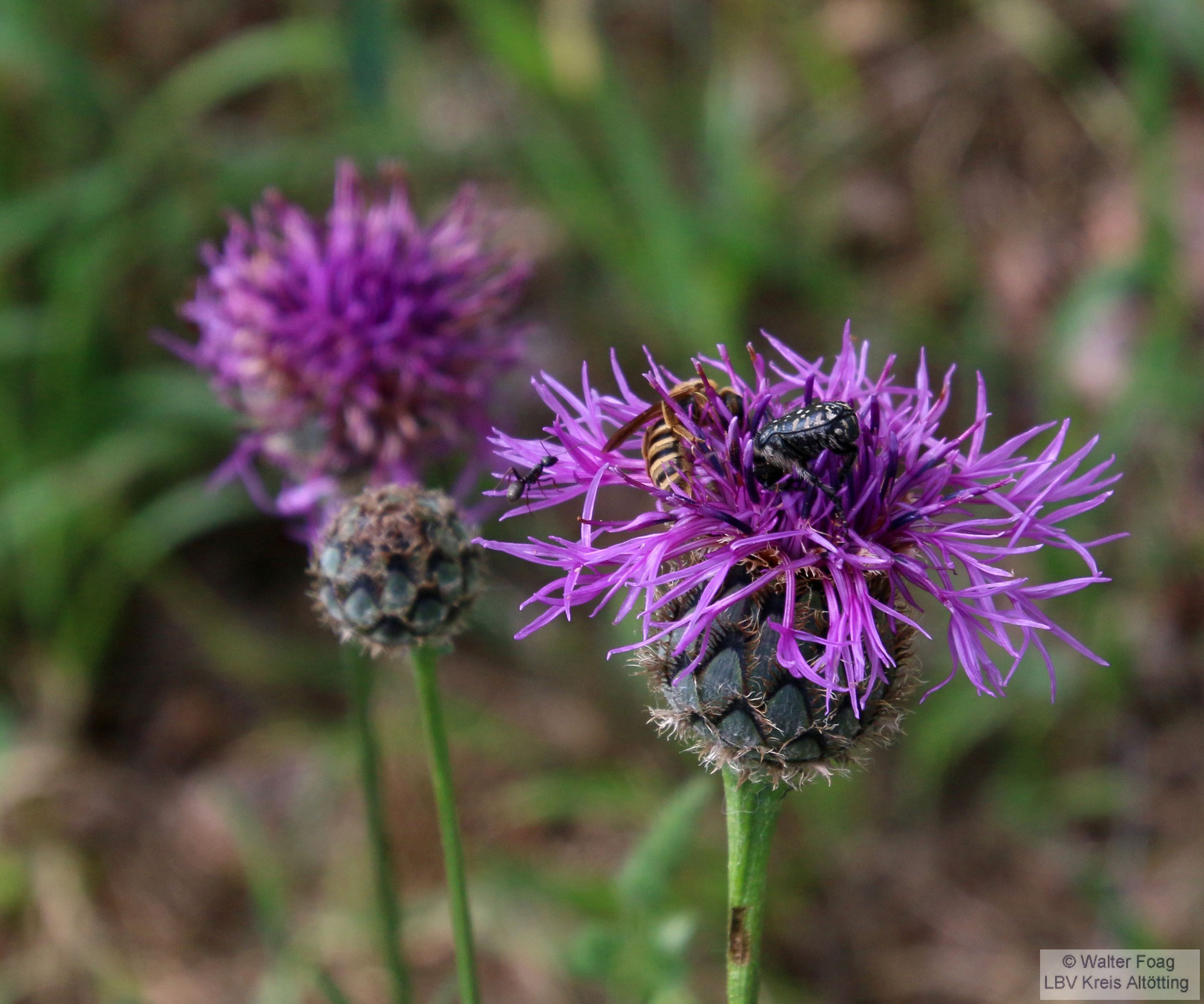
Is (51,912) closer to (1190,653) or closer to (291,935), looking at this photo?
(291,935)

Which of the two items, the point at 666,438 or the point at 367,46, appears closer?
the point at 666,438

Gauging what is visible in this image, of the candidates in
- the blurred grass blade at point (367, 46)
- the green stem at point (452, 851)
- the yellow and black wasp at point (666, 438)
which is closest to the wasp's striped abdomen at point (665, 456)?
the yellow and black wasp at point (666, 438)

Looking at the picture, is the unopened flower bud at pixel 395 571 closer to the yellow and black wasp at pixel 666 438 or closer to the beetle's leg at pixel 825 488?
the yellow and black wasp at pixel 666 438

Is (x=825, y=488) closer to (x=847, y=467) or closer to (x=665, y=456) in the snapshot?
(x=847, y=467)

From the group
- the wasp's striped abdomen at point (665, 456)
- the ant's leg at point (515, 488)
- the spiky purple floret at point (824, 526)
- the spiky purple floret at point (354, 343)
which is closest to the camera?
the spiky purple floret at point (824, 526)

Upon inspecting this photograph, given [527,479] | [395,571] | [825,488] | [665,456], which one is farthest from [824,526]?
[395,571]

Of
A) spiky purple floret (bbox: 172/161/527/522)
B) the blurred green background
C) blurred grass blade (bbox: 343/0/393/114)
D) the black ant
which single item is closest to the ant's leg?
the black ant

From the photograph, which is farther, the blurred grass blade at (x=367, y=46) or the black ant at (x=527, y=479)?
the blurred grass blade at (x=367, y=46)
